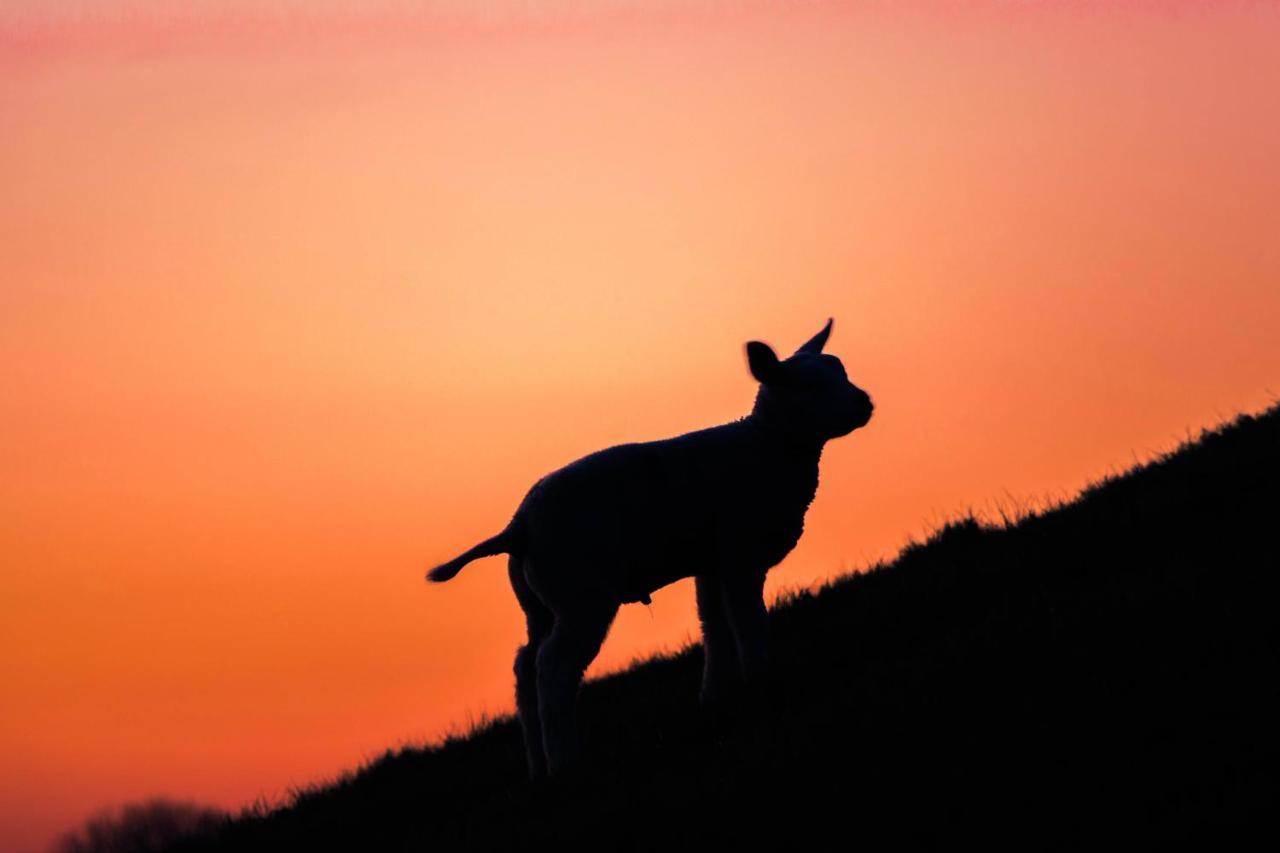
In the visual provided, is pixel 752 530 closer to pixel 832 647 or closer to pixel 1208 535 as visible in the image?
pixel 832 647

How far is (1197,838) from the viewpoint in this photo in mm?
6531

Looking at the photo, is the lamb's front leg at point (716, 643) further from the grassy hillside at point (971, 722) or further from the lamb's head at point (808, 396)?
the lamb's head at point (808, 396)

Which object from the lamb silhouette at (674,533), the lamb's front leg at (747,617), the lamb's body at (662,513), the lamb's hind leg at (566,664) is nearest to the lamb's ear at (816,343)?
the lamb silhouette at (674,533)

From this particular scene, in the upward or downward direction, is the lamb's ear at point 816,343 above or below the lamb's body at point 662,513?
above

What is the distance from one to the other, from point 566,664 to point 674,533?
0.97 metres

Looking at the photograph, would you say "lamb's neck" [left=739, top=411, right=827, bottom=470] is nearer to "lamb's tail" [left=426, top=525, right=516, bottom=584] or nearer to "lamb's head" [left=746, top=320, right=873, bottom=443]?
"lamb's head" [left=746, top=320, right=873, bottom=443]

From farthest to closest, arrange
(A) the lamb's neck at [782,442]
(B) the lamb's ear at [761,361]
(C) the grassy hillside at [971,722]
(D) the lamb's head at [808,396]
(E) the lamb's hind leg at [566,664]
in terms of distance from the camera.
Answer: (A) the lamb's neck at [782,442] → (D) the lamb's head at [808,396] → (B) the lamb's ear at [761,361] → (E) the lamb's hind leg at [566,664] → (C) the grassy hillside at [971,722]

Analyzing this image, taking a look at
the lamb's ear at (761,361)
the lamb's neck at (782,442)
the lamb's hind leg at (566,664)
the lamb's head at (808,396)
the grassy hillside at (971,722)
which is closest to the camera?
the grassy hillside at (971,722)

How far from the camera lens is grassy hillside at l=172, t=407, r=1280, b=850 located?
7.33 meters

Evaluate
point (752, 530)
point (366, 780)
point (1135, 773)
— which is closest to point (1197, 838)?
point (1135, 773)

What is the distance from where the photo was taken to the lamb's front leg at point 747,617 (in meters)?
10.4

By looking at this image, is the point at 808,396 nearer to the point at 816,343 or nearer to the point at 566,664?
the point at 816,343

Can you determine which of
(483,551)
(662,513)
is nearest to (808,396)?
(662,513)

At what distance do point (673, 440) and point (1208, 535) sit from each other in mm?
3402
